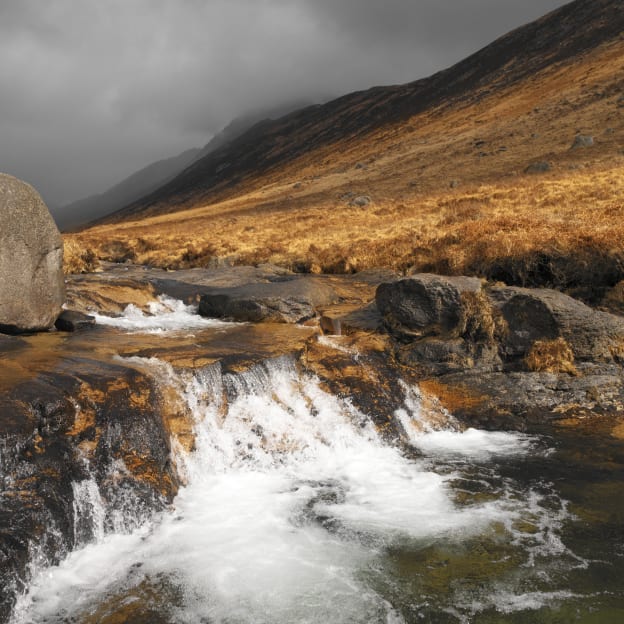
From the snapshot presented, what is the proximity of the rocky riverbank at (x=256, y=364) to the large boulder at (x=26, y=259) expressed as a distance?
23.2 inches

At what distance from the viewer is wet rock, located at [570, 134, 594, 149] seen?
45144 mm

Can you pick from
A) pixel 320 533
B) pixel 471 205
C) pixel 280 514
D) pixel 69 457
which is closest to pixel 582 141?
pixel 471 205

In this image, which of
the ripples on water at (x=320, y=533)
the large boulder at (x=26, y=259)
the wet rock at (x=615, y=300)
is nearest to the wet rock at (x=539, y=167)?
the wet rock at (x=615, y=300)

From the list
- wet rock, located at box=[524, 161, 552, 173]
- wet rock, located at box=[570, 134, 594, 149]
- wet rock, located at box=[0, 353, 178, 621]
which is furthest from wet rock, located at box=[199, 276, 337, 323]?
wet rock, located at box=[570, 134, 594, 149]

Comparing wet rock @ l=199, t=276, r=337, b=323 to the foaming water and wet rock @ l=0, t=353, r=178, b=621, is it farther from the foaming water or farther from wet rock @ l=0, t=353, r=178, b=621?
wet rock @ l=0, t=353, r=178, b=621

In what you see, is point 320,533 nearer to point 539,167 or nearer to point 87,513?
point 87,513

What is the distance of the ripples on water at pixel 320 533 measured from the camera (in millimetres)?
7016

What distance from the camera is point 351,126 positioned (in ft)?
382

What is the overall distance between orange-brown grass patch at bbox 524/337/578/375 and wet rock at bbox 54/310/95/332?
11801 millimetres

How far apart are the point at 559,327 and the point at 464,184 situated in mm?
32065

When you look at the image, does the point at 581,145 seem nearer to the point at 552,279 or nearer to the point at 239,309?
the point at 552,279

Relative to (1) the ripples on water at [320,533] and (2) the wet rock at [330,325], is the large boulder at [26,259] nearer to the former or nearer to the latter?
(1) the ripples on water at [320,533]

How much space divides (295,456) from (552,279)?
460 inches

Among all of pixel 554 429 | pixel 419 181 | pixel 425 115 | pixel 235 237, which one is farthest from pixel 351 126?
pixel 554 429
